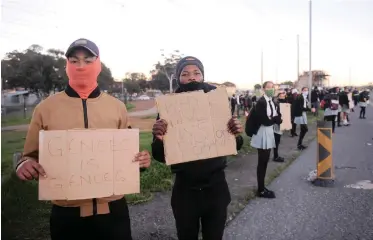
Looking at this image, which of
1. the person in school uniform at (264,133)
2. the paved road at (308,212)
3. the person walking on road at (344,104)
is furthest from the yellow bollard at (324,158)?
the person walking on road at (344,104)

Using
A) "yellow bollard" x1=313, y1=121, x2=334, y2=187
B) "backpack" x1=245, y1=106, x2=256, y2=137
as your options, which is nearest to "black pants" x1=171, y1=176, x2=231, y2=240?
"backpack" x1=245, y1=106, x2=256, y2=137

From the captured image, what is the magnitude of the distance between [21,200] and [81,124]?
3.02m

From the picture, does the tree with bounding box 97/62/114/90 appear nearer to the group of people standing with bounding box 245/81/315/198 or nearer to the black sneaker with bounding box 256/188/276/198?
the group of people standing with bounding box 245/81/315/198

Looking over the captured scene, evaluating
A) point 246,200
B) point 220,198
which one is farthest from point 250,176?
point 220,198

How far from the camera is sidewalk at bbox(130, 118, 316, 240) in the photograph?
13.0 ft

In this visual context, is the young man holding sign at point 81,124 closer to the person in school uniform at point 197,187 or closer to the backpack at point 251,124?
the person in school uniform at point 197,187

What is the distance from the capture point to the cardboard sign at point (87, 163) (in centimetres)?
203

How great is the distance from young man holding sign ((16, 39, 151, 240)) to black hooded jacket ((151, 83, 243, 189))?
0.33 m

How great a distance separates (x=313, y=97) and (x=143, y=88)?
226 ft

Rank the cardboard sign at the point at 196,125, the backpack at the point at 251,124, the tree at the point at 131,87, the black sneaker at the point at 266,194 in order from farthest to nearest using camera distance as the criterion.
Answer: the tree at the point at 131,87 < the backpack at the point at 251,124 < the black sneaker at the point at 266,194 < the cardboard sign at the point at 196,125

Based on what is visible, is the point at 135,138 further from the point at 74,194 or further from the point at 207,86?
the point at 207,86

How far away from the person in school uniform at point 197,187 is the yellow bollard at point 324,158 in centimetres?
397

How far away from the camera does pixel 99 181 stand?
83.6 inches

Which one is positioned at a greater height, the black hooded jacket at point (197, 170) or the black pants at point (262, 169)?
the black hooded jacket at point (197, 170)
